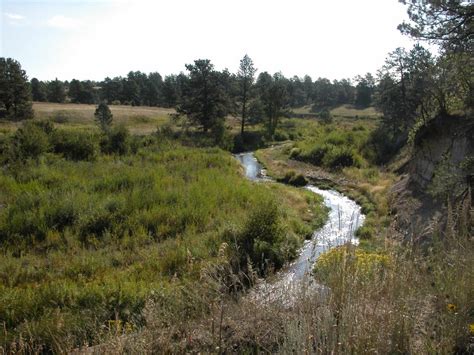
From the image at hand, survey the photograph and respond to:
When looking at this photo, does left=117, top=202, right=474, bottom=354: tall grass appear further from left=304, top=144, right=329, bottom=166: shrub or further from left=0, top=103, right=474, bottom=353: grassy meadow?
left=304, top=144, right=329, bottom=166: shrub

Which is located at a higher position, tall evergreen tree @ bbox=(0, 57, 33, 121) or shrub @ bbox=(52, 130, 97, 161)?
tall evergreen tree @ bbox=(0, 57, 33, 121)

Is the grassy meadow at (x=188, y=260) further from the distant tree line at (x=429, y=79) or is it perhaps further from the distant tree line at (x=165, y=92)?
the distant tree line at (x=165, y=92)

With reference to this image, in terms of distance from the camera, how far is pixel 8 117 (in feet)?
150

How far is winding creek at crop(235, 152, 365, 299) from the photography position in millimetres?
4579

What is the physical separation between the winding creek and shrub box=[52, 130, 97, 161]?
12671 millimetres

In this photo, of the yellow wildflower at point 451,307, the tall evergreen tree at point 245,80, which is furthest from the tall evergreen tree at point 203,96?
the yellow wildflower at point 451,307

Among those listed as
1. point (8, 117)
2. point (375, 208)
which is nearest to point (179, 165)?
point (375, 208)

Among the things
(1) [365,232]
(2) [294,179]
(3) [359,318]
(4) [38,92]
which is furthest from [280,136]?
(4) [38,92]

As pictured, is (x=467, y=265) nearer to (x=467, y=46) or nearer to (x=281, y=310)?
(x=281, y=310)

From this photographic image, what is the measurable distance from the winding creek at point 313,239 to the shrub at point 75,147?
12.7m

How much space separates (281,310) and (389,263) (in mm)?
1409

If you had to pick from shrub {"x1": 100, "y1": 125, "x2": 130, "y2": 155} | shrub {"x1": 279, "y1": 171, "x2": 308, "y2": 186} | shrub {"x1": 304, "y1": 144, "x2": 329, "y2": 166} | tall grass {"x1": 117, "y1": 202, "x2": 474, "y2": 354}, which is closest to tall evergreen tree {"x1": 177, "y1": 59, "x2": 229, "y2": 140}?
shrub {"x1": 304, "y1": 144, "x2": 329, "y2": 166}

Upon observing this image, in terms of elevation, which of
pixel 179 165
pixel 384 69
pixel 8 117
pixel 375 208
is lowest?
pixel 375 208

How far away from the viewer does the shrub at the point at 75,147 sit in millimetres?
27031
